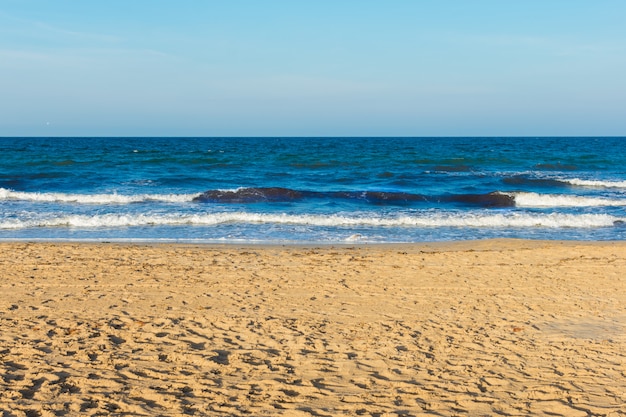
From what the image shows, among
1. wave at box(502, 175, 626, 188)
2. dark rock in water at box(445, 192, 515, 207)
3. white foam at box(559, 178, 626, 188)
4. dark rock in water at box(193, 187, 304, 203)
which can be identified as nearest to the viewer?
dark rock in water at box(445, 192, 515, 207)

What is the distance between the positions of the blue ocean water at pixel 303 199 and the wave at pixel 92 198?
4 cm

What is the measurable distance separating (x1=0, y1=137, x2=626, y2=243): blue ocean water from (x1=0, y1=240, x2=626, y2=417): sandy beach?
4.15 meters

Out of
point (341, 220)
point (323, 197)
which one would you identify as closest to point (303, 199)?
point (323, 197)

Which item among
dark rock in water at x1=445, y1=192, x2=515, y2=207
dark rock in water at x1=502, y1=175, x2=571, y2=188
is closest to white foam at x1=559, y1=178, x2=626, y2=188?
dark rock in water at x1=502, y1=175, x2=571, y2=188

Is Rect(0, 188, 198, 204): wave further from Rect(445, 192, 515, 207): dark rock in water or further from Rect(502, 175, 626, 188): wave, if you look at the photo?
Rect(502, 175, 626, 188): wave

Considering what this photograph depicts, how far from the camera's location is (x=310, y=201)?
69.3 ft

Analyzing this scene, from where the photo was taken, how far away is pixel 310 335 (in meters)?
5.93

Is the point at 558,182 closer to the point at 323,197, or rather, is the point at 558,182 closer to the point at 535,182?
the point at 535,182

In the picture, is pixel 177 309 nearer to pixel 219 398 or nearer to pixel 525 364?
pixel 219 398

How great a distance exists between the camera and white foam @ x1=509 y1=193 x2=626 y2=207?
20.3 m

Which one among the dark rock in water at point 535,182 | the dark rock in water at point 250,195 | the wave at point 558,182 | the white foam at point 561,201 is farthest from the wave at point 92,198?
the wave at point 558,182

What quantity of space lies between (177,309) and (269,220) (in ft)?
30.1

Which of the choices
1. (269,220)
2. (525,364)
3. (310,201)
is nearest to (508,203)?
(310,201)

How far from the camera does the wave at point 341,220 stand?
15102 mm
